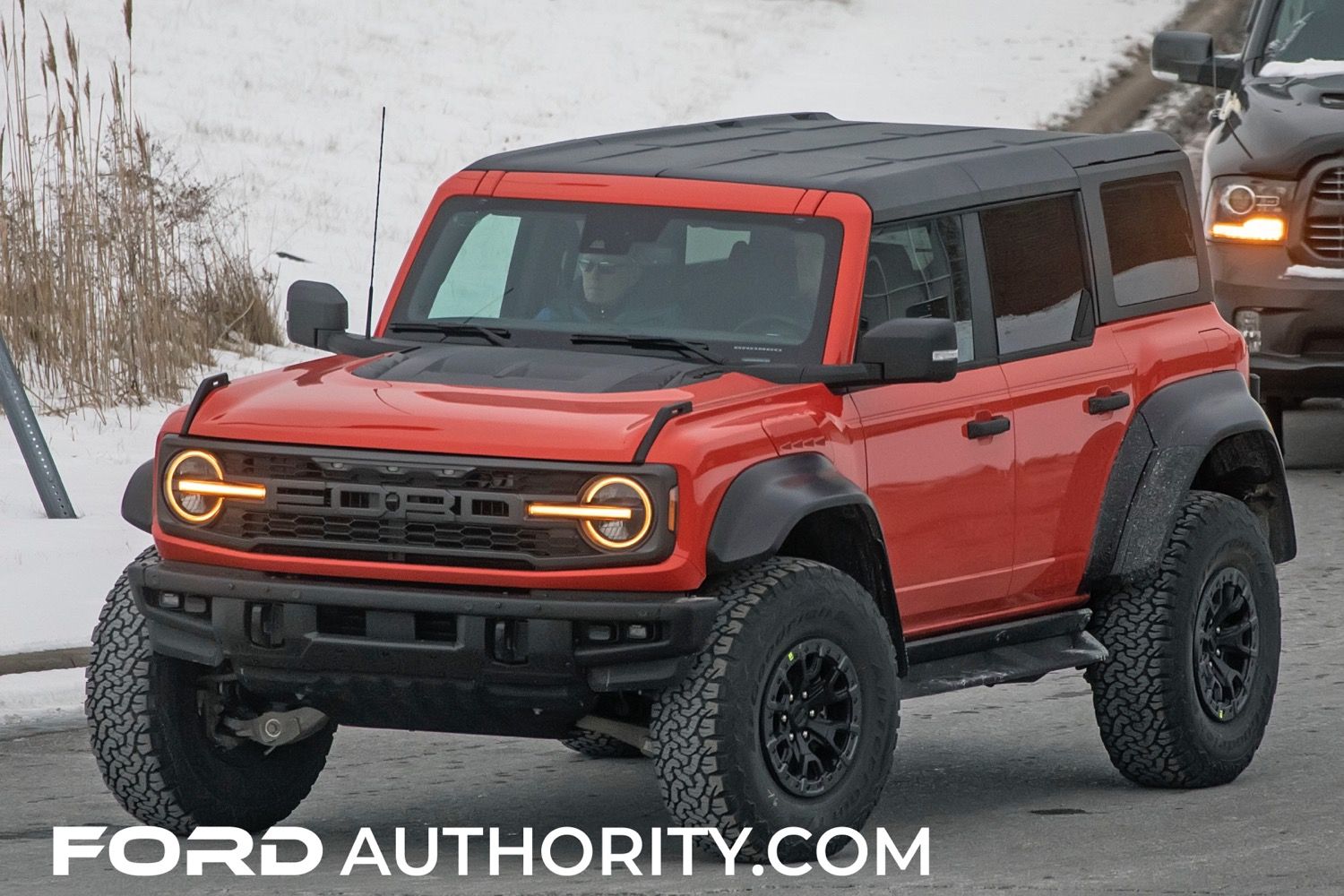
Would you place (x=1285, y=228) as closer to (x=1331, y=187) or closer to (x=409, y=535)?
(x=1331, y=187)

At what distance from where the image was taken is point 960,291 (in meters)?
8.02

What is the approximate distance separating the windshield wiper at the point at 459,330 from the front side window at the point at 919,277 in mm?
991

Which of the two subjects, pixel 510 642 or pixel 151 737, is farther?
pixel 151 737

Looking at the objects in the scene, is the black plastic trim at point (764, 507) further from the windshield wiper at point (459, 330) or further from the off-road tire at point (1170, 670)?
the off-road tire at point (1170, 670)

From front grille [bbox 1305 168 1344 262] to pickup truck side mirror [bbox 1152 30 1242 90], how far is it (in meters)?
1.03

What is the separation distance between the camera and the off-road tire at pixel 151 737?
732cm

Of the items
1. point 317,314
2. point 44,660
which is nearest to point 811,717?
point 317,314

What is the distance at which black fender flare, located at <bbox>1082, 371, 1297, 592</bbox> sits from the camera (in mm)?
8328

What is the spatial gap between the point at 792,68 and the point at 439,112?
5.81m

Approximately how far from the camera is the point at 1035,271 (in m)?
8.29

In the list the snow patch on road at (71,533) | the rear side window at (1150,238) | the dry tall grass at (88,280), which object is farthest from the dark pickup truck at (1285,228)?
the dry tall grass at (88,280)

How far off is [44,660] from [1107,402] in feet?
13.5

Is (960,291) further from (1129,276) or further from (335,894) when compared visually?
(335,894)

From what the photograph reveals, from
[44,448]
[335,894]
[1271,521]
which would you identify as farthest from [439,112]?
[335,894]
